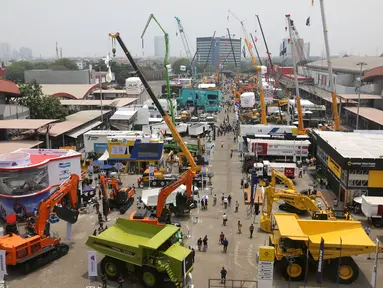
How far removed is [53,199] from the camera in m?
17.4

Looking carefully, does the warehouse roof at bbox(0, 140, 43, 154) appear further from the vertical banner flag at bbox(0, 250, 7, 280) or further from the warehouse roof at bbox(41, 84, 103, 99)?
the warehouse roof at bbox(41, 84, 103, 99)

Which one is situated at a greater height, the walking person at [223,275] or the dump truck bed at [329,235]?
the dump truck bed at [329,235]

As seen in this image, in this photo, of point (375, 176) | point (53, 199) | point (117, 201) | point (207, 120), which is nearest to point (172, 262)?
point (53, 199)

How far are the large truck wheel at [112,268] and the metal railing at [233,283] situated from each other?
3.47 m

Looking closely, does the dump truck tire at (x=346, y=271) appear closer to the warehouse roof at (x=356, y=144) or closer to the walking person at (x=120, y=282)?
the walking person at (x=120, y=282)

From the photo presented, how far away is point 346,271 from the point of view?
15.2 metres

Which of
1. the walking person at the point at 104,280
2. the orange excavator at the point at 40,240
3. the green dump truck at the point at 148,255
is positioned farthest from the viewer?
the orange excavator at the point at 40,240

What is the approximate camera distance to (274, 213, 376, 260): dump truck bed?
14773 millimetres

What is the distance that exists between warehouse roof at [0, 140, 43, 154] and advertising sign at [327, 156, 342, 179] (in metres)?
21.9

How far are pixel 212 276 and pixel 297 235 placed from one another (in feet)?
12.0

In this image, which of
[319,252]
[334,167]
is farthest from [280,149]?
[319,252]

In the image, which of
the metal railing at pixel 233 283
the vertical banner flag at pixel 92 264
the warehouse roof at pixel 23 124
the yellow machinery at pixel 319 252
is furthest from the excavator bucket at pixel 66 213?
the warehouse roof at pixel 23 124

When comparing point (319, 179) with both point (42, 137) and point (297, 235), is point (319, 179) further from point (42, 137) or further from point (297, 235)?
point (42, 137)

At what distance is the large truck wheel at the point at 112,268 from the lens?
1541 centimetres
